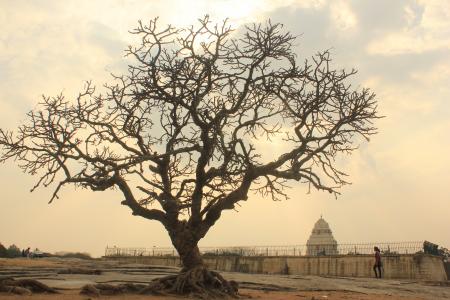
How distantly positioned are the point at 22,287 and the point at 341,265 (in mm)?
27604

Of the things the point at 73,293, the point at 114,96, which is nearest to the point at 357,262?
the point at 114,96

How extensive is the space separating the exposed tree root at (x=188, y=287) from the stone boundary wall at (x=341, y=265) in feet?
69.9

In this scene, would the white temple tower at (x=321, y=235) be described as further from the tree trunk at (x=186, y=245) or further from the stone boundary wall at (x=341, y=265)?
the tree trunk at (x=186, y=245)

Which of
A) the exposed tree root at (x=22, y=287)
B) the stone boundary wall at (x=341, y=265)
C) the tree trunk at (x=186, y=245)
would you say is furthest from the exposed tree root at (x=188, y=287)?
the stone boundary wall at (x=341, y=265)

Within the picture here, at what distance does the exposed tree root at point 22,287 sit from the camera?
9.52 m

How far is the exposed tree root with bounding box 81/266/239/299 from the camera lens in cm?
1069

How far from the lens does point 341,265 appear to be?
111 ft

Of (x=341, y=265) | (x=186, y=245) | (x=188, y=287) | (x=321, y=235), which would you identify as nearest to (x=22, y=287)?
(x=188, y=287)

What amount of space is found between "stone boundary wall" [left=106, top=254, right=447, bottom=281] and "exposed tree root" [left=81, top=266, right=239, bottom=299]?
69.9 feet

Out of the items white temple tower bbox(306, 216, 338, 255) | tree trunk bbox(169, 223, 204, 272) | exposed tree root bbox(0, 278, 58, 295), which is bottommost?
exposed tree root bbox(0, 278, 58, 295)

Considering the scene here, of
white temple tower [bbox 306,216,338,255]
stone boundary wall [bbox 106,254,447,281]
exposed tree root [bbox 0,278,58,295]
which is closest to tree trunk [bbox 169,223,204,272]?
exposed tree root [bbox 0,278,58,295]

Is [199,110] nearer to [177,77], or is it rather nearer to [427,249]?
[177,77]

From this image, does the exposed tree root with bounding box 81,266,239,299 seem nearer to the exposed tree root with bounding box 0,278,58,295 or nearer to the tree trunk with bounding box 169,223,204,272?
the tree trunk with bounding box 169,223,204,272

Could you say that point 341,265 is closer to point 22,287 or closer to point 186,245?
point 186,245
